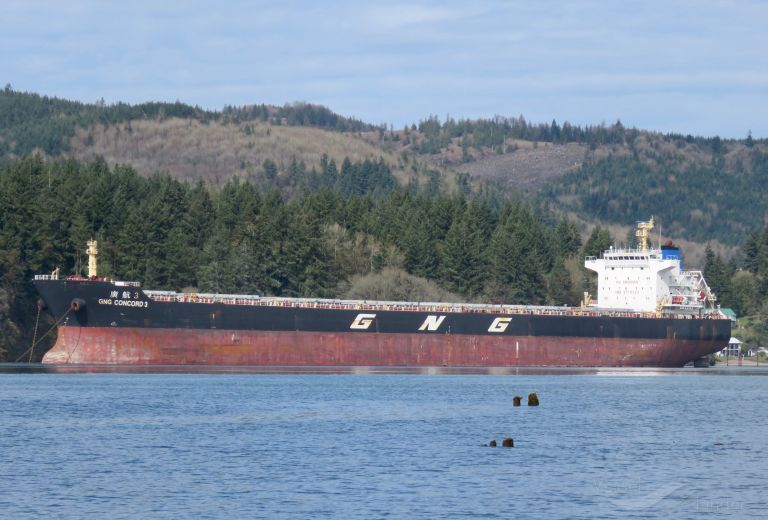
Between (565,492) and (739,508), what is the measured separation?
15.5 ft

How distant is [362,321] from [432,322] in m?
5.20

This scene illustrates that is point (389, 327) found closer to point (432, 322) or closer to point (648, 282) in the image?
point (432, 322)

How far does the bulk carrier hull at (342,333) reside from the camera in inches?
2985

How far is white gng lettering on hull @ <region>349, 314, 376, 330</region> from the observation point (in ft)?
270

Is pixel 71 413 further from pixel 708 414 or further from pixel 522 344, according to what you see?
pixel 522 344

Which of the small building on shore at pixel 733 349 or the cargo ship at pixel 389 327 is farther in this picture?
the small building on shore at pixel 733 349

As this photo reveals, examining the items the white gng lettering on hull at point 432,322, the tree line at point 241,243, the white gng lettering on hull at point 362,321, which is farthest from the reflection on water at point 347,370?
the tree line at point 241,243

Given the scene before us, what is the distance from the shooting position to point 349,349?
8325cm

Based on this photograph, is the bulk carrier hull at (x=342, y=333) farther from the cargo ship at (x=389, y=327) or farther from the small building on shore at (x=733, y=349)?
the small building on shore at (x=733, y=349)

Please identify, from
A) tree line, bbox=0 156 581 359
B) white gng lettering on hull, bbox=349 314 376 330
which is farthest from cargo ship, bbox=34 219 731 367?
tree line, bbox=0 156 581 359

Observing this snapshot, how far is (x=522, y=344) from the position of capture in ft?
289

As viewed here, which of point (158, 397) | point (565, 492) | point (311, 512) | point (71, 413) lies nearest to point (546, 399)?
point (158, 397)

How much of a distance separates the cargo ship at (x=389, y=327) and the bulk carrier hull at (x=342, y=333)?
69 mm

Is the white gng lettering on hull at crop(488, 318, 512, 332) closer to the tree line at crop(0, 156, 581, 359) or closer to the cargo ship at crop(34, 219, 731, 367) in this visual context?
the cargo ship at crop(34, 219, 731, 367)
